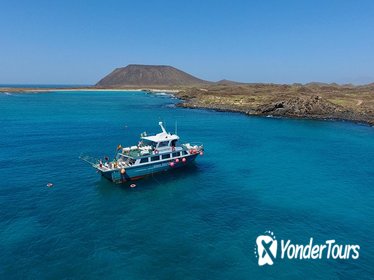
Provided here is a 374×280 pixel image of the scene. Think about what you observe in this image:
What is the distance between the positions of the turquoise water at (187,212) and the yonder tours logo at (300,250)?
2.43 ft

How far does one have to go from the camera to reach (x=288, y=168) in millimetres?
52562

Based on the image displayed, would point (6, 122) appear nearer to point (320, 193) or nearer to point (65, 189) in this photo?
point (65, 189)

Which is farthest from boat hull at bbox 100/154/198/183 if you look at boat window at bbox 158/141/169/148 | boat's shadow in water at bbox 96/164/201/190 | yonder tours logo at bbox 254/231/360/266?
yonder tours logo at bbox 254/231/360/266

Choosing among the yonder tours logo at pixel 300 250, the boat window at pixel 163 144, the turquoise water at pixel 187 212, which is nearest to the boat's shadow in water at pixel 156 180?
the turquoise water at pixel 187 212

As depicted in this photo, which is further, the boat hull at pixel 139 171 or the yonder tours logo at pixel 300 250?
the boat hull at pixel 139 171

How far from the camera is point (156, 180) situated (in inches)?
1818

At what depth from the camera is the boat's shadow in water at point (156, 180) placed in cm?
4375

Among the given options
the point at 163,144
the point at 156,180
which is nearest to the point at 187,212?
the point at 156,180

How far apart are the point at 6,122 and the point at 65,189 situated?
72.5 meters

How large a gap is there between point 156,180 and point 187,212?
38.4 feet

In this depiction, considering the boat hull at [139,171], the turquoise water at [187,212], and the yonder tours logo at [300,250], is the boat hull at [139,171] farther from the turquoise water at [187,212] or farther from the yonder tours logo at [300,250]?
the yonder tours logo at [300,250]

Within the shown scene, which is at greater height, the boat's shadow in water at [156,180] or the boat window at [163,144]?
the boat window at [163,144]

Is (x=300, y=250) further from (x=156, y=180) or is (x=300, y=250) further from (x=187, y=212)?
(x=156, y=180)

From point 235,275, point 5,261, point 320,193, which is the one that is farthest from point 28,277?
point 320,193
